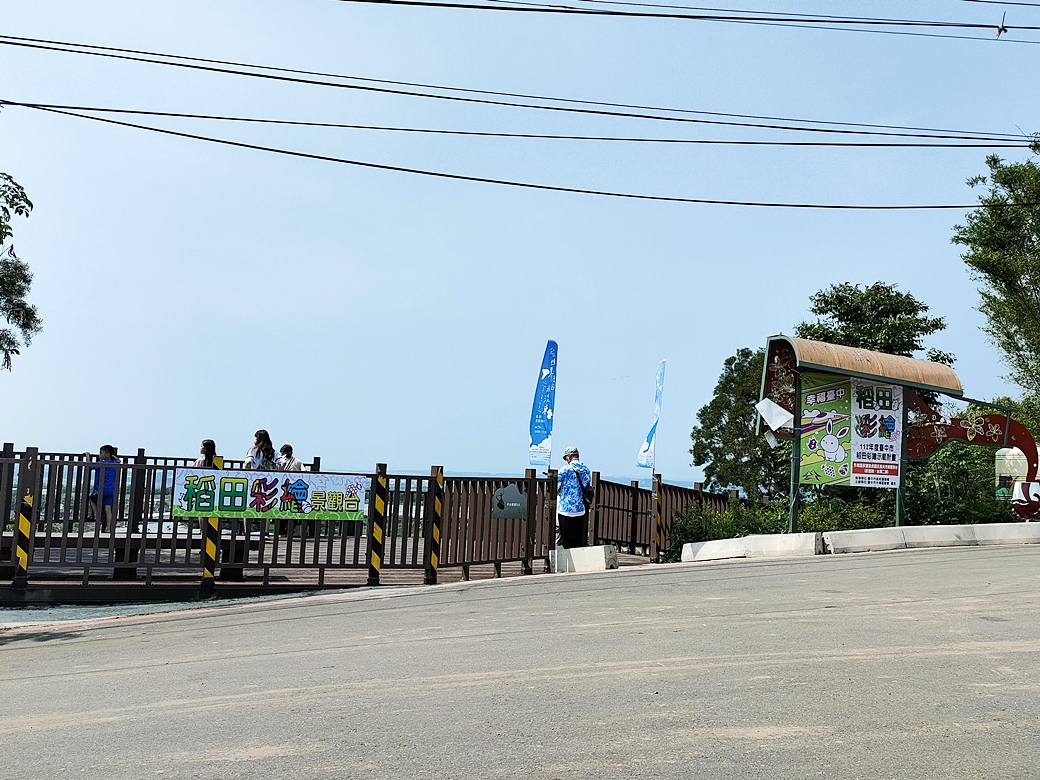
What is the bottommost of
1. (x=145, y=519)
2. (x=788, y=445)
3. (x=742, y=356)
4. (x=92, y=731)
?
(x=92, y=731)

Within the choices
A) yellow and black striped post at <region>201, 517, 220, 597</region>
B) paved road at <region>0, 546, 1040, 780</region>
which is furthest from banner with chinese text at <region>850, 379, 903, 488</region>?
yellow and black striped post at <region>201, 517, 220, 597</region>

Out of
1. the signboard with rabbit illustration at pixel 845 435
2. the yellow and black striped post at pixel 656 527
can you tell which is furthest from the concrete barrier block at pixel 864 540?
the yellow and black striped post at pixel 656 527

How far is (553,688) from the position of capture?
20.9 ft

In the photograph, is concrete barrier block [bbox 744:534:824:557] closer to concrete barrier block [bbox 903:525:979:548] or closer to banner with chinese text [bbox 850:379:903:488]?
concrete barrier block [bbox 903:525:979:548]

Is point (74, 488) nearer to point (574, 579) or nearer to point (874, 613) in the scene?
point (574, 579)

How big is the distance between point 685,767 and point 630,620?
424 centimetres

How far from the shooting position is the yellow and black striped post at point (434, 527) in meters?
13.0

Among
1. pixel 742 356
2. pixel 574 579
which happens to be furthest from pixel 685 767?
pixel 742 356

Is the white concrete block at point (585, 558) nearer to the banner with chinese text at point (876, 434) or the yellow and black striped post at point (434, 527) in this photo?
the yellow and black striped post at point (434, 527)

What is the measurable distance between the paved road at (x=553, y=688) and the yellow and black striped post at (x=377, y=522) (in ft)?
6.36

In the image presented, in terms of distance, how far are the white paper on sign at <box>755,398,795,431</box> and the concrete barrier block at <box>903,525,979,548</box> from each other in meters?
2.53

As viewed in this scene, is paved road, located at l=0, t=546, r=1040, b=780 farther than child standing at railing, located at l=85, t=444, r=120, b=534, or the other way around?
child standing at railing, located at l=85, t=444, r=120, b=534

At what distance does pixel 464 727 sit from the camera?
5520mm

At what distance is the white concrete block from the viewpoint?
546 inches
